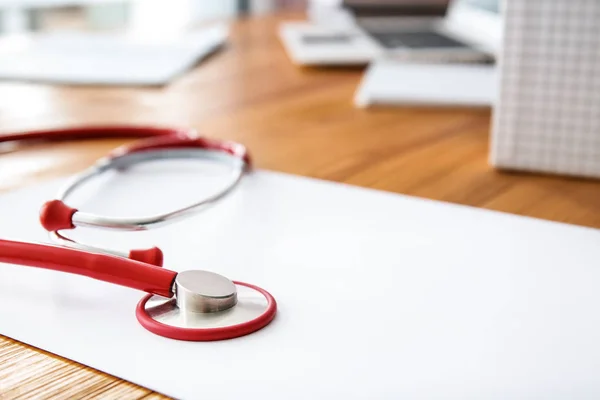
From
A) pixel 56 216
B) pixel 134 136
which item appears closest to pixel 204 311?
pixel 56 216

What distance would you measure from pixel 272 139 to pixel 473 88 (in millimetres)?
287

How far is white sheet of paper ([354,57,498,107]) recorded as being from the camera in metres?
0.83

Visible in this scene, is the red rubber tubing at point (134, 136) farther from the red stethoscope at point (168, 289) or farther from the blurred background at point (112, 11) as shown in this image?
the blurred background at point (112, 11)

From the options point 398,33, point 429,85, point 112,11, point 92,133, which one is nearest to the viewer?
point 92,133

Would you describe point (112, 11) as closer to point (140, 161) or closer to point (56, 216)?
point (140, 161)

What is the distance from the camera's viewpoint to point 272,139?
2.29 feet

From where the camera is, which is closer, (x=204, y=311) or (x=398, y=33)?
(x=204, y=311)

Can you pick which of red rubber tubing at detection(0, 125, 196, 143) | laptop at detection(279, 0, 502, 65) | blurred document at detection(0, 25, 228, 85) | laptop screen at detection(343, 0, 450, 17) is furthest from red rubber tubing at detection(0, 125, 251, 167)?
laptop screen at detection(343, 0, 450, 17)

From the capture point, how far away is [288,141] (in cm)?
69

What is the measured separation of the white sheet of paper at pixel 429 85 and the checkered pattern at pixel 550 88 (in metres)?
0.20

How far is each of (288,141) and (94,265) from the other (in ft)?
1.18

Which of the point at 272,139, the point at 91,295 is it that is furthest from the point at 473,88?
the point at 91,295

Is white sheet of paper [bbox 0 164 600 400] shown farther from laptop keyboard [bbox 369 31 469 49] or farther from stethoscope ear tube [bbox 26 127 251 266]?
laptop keyboard [bbox 369 31 469 49]

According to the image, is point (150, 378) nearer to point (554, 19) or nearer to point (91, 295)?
point (91, 295)
